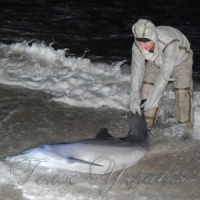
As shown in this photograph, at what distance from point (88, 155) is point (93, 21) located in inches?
345

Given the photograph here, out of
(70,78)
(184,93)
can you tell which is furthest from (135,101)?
(70,78)

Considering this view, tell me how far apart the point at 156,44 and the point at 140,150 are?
1.18 m

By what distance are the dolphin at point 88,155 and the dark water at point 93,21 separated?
460 centimetres

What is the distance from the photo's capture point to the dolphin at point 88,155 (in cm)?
464

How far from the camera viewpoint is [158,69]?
5.94m

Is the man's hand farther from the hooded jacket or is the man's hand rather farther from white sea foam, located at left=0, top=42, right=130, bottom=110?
white sea foam, located at left=0, top=42, right=130, bottom=110

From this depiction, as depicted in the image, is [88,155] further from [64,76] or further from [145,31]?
[64,76]

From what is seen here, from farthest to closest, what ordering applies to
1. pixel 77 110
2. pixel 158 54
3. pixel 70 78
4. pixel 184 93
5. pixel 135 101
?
pixel 70 78 < pixel 77 110 < pixel 184 93 < pixel 135 101 < pixel 158 54

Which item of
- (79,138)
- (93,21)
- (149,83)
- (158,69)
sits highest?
(158,69)

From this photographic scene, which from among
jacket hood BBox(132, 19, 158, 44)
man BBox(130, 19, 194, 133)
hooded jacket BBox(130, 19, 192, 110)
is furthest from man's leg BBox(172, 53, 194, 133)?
jacket hood BBox(132, 19, 158, 44)

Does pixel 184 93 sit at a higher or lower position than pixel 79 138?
higher

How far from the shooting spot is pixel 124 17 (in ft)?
45.1

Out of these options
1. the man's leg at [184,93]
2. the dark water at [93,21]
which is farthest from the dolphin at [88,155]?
the dark water at [93,21]

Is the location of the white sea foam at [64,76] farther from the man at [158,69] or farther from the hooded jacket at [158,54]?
the hooded jacket at [158,54]
